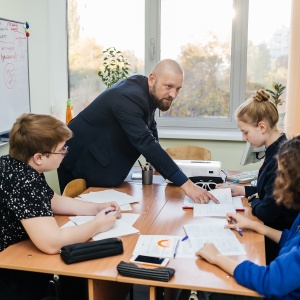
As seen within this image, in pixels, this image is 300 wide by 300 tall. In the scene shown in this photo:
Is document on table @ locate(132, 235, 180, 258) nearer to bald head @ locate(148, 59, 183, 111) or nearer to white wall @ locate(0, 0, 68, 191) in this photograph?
bald head @ locate(148, 59, 183, 111)

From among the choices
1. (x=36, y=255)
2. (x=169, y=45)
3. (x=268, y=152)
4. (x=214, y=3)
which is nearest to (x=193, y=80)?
(x=169, y=45)

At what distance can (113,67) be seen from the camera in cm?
428

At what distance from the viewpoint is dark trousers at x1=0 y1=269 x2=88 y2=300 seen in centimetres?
176

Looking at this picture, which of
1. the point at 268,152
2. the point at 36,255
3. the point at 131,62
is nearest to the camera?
the point at 36,255

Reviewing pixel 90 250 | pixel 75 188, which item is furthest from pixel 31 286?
pixel 75 188

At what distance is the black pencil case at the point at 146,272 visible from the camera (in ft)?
4.92

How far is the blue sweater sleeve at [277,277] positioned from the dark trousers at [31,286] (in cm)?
71

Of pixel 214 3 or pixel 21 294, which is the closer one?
pixel 21 294

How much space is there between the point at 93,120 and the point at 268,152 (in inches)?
45.1

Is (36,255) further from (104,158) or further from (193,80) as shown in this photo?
(193,80)

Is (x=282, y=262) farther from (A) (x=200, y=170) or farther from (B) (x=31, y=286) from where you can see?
(A) (x=200, y=170)

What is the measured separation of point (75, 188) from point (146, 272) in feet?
3.95

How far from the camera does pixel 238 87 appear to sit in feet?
13.9

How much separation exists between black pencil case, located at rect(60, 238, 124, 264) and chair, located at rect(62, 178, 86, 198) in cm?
87
